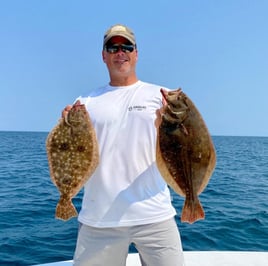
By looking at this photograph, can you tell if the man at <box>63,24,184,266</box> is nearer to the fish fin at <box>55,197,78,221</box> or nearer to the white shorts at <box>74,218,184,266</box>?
the white shorts at <box>74,218,184,266</box>

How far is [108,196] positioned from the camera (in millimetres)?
2820

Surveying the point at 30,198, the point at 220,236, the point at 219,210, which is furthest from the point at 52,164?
the point at 30,198

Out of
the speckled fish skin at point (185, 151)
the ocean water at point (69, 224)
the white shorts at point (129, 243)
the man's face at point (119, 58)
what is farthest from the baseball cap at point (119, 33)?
the ocean water at point (69, 224)

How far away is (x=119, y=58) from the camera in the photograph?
300 centimetres

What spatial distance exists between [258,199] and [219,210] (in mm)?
2332

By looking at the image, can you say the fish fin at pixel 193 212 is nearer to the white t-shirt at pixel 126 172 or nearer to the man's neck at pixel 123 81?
the white t-shirt at pixel 126 172

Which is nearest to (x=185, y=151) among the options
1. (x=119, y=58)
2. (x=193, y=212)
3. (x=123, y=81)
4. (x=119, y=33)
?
(x=193, y=212)

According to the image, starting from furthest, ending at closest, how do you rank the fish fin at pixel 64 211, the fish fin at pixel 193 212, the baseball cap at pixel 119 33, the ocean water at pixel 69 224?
the ocean water at pixel 69 224
the baseball cap at pixel 119 33
the fish fin at pixel 64 211
the fish fin at pixel 193 212

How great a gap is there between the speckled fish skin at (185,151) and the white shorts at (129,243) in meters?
0.30

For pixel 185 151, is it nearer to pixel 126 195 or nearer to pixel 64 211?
pixel 126 195

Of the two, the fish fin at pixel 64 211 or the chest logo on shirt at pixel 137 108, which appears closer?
the fish fin at pixel 64 211

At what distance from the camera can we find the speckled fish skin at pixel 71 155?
2.79 m

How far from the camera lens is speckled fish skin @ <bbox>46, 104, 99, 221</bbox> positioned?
2789 mm

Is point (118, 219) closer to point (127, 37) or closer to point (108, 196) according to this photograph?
point (108, 196)
